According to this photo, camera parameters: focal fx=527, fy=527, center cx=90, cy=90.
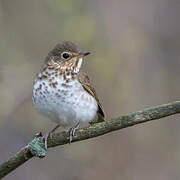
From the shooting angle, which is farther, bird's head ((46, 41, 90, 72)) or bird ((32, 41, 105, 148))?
bird's head ((46, 41, 90, 72))

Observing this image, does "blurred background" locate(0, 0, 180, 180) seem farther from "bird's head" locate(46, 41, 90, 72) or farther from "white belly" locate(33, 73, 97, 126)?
"white belly" locate(33, 73, 97, 126)

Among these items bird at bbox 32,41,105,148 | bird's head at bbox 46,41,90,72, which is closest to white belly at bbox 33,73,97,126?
bird at bbox 32,41,105,148

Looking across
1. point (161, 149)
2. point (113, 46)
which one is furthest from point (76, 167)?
point (113, 46)

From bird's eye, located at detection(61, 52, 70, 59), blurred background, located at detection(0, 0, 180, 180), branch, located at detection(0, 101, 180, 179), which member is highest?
bird's eye, located at detection(61, 52, 70, 59)

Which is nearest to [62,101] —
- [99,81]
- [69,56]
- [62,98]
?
[62,98]

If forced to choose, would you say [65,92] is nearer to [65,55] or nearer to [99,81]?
[65,55]

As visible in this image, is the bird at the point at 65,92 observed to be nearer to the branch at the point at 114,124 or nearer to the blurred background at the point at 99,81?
the branch at the point at 114,124

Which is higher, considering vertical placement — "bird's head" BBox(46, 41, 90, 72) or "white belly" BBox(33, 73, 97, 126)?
"bird's head" BBox(46, 41, 90, 72)
